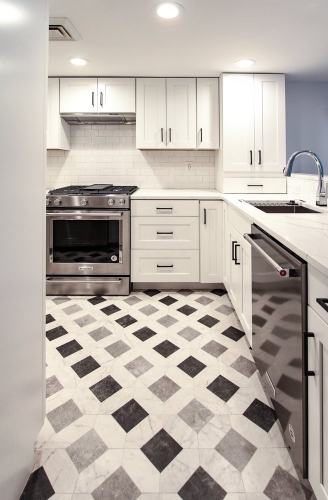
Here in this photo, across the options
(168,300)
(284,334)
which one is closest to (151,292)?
(168,300)

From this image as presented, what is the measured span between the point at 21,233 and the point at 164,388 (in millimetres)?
1124

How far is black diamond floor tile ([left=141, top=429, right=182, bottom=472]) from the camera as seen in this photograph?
4.09ft

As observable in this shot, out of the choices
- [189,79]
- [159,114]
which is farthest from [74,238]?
[189,79]

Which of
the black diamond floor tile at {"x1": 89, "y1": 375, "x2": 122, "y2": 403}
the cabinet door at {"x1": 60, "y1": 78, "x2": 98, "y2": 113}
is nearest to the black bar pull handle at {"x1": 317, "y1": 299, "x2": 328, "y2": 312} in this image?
the black diamond floor tile at {"x1": 89, "y1": 375, "x2": 122, "y2": 403}

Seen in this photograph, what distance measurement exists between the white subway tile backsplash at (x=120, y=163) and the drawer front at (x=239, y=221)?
118 centimetres

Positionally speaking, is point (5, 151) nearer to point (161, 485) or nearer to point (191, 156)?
point (161, 485)

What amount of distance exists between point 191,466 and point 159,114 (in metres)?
2.99

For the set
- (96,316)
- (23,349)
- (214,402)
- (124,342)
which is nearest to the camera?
(23,349)

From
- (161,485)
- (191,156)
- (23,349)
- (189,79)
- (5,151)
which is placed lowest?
(161,485)

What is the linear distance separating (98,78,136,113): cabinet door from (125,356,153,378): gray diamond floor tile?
2.43 metres

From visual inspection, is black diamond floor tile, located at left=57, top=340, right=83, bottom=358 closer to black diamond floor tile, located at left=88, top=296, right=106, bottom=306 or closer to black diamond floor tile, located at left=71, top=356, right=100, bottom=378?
black diamond floor tile, located at left=71, top=356, right=100, bottom=378

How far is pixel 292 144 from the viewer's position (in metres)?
3.54

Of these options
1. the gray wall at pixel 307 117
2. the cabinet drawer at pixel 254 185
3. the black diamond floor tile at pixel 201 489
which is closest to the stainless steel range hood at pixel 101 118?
the cabinet drawer at pixel 254 185

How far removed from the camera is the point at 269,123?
316 cm
